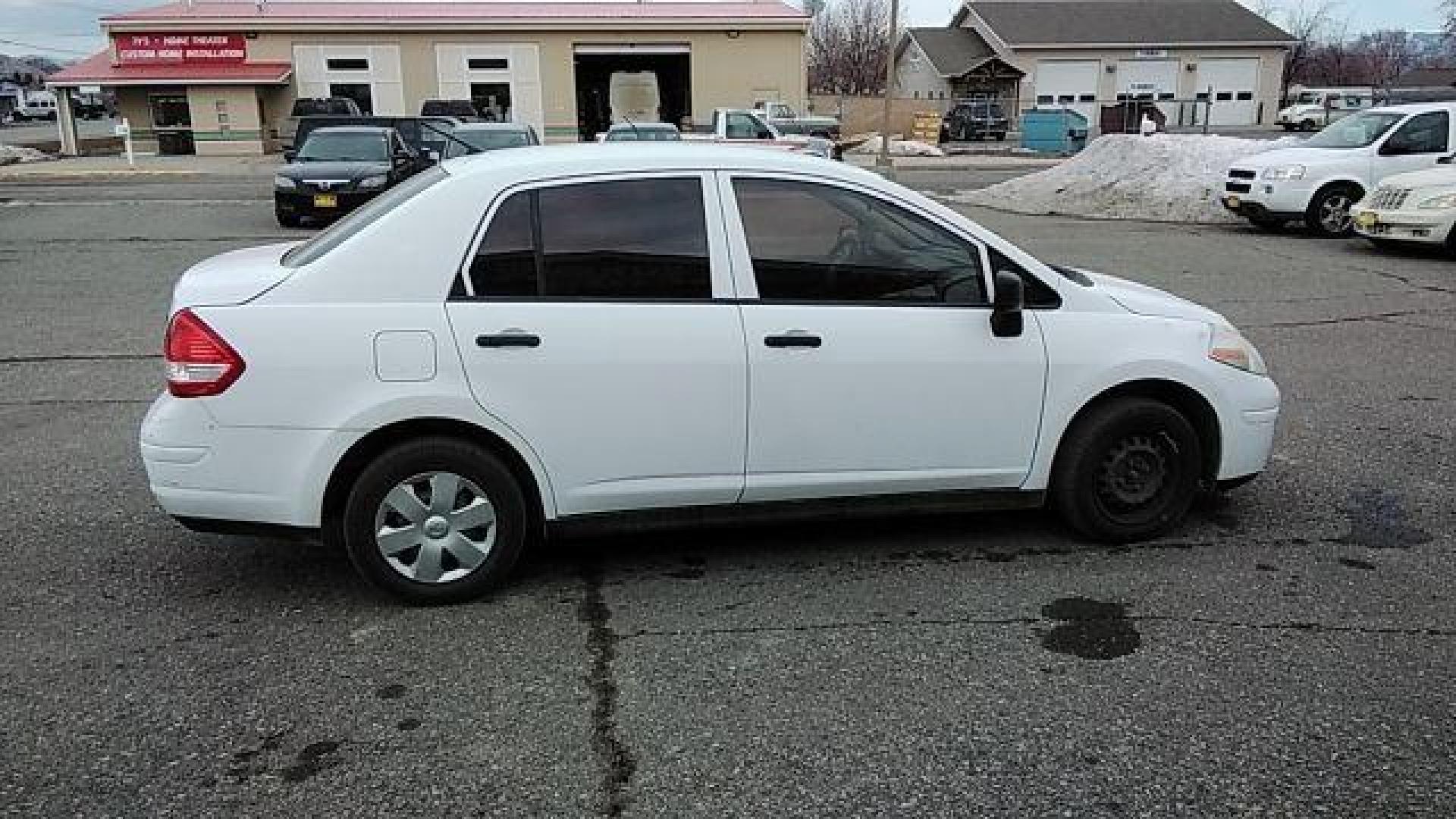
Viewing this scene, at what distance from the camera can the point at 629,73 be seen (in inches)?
1786

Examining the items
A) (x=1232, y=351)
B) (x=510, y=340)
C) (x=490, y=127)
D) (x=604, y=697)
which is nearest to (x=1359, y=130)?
(x=1232, y=351)

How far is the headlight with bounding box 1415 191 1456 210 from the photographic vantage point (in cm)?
1396

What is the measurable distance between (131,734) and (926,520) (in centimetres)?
329

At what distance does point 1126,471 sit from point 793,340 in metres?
1.62

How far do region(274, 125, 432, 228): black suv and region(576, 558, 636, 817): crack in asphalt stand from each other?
13860 mm

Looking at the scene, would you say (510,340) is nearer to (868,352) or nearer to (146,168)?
(868,352)

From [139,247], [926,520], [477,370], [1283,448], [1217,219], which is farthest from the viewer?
[1217,219]

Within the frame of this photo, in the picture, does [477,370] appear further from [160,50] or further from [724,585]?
[160,50]

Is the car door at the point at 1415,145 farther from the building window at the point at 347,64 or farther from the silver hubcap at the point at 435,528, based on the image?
the building window at the point at 347,64

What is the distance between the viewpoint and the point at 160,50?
1660 inches

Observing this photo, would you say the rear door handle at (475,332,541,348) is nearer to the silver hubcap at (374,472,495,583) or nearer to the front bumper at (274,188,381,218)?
the silver hubcap at (374,472,495,583)

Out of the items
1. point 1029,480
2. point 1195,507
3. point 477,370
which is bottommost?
point 1195,507

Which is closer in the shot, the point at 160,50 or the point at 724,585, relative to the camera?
the point at 724,585

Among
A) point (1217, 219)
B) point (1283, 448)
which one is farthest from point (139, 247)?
point (1217, 219)
